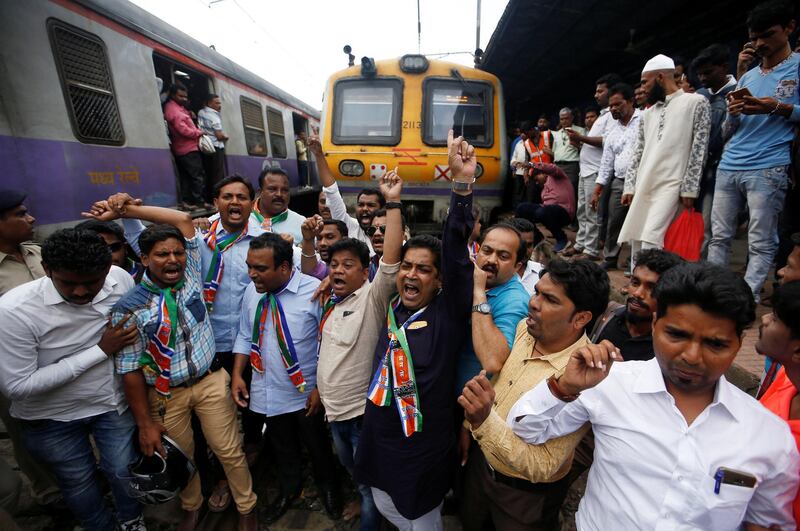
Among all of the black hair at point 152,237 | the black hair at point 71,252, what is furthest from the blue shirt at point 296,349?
the black hair at point 71,252

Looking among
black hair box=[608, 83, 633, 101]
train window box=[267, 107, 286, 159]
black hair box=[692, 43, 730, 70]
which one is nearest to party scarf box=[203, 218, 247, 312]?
black hair box=[692, 43, 730, 70]

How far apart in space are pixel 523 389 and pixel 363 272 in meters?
1.04

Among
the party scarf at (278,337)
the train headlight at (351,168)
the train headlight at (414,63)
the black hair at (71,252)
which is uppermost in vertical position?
the train headlight at (414,63)

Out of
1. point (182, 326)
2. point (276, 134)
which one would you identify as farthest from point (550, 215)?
point (276, 134)

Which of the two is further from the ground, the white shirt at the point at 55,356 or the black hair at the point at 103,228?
the black hair at the point at 103,228

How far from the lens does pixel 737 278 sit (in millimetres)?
1132

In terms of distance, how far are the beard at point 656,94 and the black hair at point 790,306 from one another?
2.44m

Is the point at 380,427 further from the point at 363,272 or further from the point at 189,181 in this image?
the point at 189,181

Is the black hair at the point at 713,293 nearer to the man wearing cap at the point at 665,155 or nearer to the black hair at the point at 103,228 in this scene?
the man wearing cap at the point at 665,155

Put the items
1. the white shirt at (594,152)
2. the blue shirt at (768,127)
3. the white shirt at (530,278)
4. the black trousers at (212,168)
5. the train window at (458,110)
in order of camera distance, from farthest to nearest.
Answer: the black trousers at (212,168) < the train window at (458,110) < the white shirt at (594,152) < the white shirt at (530,278) < the blue shirt at (768,127)

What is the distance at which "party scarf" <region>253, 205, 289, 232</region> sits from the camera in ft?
9.95

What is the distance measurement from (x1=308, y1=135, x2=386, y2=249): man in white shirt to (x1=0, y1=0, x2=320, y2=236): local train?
7.37ft

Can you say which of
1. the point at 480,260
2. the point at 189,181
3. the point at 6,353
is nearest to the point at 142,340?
the point at 6,353

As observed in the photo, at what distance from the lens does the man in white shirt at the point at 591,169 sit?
14.8ft
